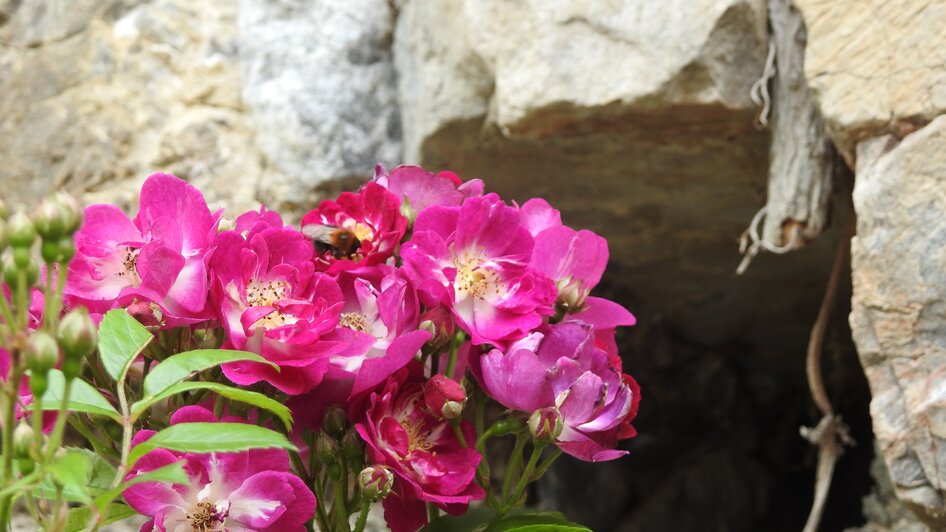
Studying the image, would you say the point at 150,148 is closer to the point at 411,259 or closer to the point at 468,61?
the point at 468,61

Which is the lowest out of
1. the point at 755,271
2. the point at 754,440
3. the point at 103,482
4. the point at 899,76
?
the point at 754,440

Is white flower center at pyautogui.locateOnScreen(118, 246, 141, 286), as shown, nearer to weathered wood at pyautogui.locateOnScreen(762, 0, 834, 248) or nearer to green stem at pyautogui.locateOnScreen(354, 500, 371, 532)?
green stem at pyautogui.locateOnScreen(354, 500, 371, 532)

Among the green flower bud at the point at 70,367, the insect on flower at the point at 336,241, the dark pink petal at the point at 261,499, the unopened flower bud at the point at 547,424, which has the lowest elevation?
the dark pink petal at the point at 261,499

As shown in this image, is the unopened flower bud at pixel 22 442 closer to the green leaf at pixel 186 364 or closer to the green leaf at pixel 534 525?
the green leaf at pixel 186 364

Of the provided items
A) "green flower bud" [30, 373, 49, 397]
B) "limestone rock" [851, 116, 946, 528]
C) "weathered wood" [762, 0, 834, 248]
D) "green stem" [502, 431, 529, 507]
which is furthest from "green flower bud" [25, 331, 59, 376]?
"weathered wood" [762, 0, 834, 248]

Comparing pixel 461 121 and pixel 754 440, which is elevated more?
pixel 461 121

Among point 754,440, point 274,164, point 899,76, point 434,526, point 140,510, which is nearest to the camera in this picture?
point 140,510

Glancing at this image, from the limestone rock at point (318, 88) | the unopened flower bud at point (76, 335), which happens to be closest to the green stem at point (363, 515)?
the unopened flower bud at point (76, 335)

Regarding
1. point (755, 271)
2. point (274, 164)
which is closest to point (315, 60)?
point (274, 164)
